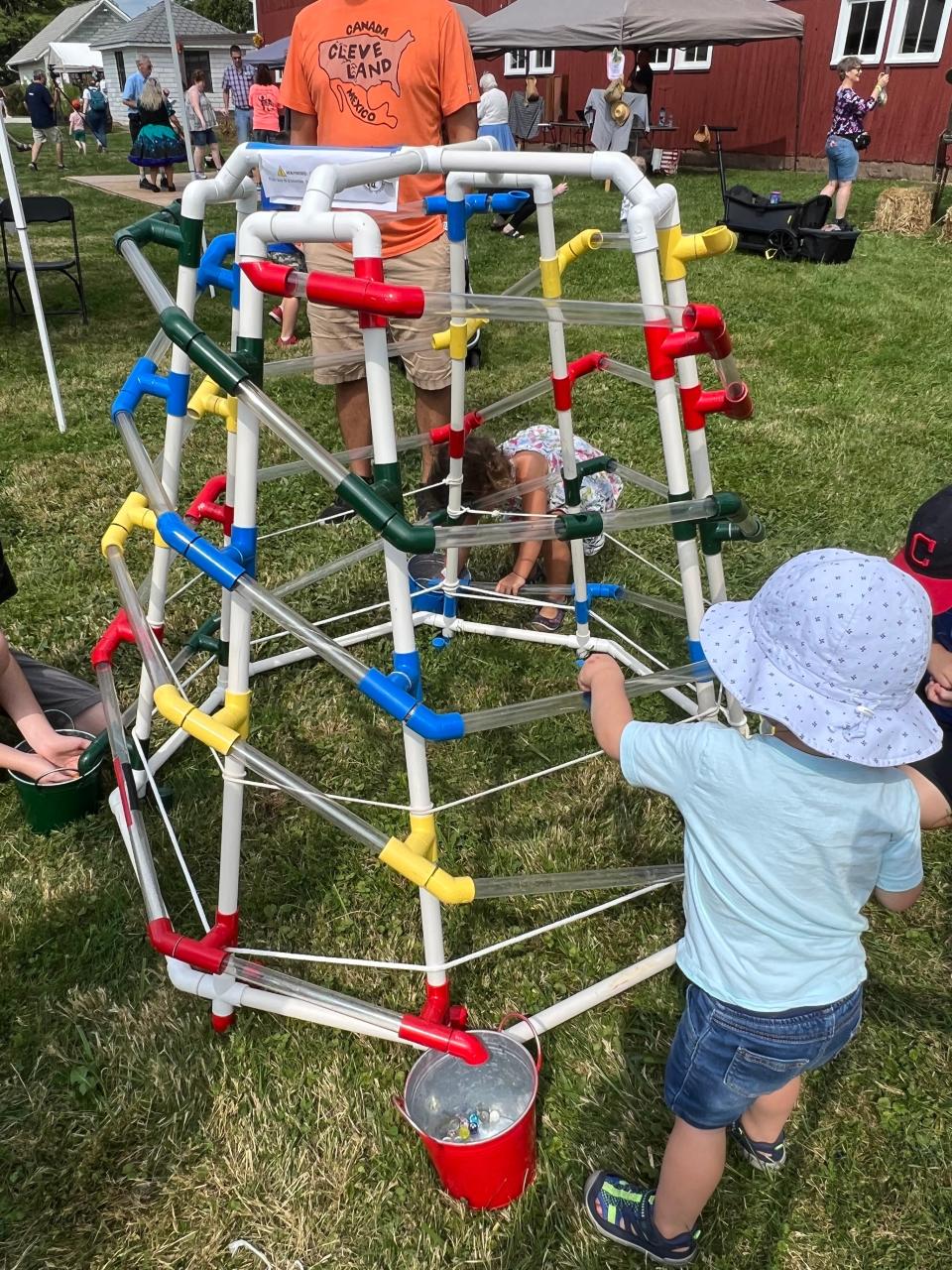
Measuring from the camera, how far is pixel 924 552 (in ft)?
6.84

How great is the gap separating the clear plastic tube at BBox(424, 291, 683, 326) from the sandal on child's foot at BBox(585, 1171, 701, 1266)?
169cm

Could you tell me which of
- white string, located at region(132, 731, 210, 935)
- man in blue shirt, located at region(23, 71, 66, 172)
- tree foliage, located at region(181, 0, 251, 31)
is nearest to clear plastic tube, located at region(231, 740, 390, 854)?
white string, located at region(132, 731, 210, 935)

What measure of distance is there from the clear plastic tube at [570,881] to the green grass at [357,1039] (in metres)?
0.29

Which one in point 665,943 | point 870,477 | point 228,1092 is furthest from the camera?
point 870,477

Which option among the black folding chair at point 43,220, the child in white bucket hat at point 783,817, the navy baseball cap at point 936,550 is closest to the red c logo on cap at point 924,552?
the navy baseball cap at point 936,550

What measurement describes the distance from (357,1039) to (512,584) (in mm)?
1897

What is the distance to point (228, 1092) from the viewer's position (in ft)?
6.89

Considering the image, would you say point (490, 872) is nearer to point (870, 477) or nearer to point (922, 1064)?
point (922, 1064)

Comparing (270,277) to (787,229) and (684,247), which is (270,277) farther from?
(787,229)

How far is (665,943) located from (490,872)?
1.71 feet

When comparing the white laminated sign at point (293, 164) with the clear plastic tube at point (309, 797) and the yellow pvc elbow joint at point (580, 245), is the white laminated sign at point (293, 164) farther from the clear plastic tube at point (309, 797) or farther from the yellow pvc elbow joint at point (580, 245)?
the clear plastic tube at point (309, 797)

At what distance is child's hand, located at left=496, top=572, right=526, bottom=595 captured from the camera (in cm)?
360

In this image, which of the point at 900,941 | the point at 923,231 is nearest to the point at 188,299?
the point at 900,941

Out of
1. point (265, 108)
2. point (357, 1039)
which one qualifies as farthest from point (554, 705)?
point (265, 108)
